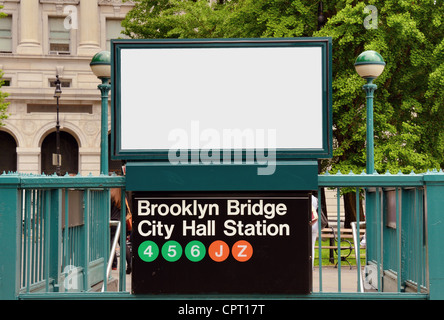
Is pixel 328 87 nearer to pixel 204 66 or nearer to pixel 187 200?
pixel 204 66

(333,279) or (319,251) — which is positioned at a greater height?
(319,251)

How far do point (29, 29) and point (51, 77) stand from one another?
3.54 meters

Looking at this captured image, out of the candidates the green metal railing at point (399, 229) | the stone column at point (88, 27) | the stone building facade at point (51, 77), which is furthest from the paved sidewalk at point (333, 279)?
the stone column at point (88, 27)

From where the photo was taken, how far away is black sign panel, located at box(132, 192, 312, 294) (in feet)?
16.3

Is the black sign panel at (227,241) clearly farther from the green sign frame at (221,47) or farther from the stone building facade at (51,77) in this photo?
the stone building facade at (51,77)

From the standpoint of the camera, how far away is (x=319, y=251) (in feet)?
17.5

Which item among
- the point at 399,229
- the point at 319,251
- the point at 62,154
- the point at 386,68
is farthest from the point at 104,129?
the point at 62,154

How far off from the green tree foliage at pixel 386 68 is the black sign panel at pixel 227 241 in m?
16.1

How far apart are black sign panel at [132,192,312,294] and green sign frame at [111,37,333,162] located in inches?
11.0

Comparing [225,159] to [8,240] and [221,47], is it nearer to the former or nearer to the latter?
[221,47]

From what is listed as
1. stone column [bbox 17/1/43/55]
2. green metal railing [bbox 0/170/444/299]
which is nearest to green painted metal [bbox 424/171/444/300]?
green metal railing [bbox 0/170/444/299]

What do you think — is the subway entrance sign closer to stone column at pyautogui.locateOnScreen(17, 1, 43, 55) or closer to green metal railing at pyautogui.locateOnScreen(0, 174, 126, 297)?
green metal railing at pyautogui.locateOnScreen(0, 174, 126, 297)
